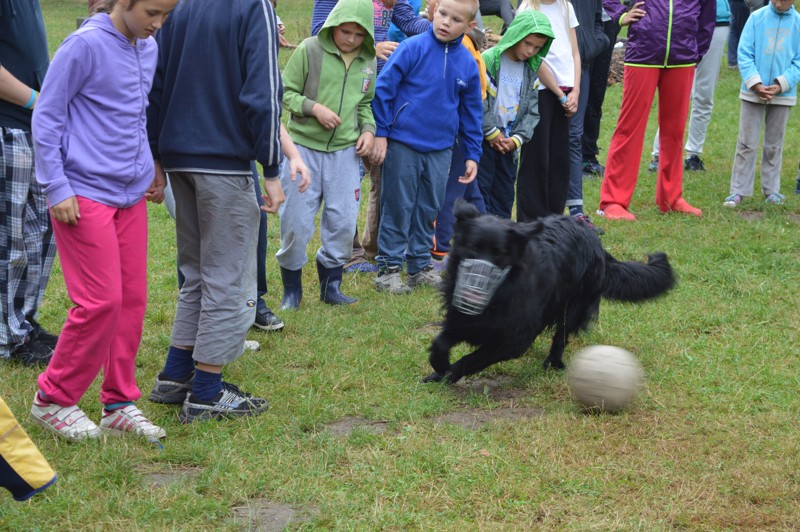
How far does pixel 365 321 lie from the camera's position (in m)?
5.70

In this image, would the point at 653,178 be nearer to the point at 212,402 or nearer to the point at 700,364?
the point at 700,364

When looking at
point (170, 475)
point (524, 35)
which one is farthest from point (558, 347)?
point (524, 35)

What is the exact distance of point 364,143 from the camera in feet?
19.2

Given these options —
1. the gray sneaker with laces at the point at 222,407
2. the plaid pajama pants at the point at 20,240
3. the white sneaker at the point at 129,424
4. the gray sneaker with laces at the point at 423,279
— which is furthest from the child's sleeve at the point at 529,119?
the white sneaker at the point at 129,424

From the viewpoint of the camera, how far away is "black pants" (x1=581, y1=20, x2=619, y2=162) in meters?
9.70

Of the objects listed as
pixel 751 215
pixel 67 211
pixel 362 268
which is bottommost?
pixel 751 215

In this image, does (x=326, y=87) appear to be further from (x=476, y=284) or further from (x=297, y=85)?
(x=476, y=284)

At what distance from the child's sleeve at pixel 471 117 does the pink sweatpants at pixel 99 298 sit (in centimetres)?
309

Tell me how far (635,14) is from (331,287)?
413 cm

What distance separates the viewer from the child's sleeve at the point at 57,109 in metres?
3.37

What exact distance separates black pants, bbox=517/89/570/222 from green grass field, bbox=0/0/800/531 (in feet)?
4.48

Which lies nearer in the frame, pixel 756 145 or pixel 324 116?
pixel 324 116

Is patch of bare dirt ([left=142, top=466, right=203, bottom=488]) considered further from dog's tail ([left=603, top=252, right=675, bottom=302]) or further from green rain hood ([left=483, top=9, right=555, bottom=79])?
green rain hood ([left=483, top=9, right=555, bottom=79])

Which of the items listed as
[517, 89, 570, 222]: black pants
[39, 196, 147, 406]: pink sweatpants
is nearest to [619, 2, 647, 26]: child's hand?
[517, 89, 570, 222]: black pants
